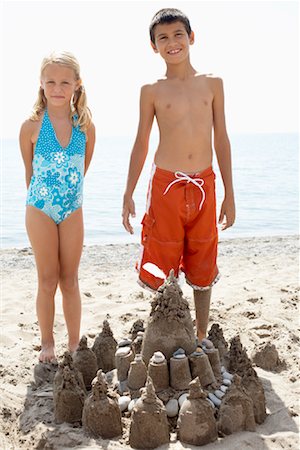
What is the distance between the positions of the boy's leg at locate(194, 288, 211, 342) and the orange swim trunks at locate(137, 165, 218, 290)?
11 cm

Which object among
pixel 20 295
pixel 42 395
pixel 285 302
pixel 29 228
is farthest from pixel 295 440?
pixel 20 295

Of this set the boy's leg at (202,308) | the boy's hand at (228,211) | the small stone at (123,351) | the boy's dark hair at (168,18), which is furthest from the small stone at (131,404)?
the boy's dark hair at (168,18)

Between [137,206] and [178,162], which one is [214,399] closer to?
[178,162]

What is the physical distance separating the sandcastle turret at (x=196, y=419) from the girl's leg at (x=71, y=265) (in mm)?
1471

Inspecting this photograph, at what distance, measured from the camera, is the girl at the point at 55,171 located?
13.1 ft

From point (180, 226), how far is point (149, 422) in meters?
1.46

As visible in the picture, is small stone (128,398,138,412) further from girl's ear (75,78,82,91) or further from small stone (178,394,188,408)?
girl's ear (75,78,82,91)

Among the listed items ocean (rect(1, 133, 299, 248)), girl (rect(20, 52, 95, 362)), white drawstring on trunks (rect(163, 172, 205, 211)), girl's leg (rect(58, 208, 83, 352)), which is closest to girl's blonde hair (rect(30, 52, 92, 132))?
girl (rect(20, 52, 95, 362))

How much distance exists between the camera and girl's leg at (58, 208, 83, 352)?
405 cm

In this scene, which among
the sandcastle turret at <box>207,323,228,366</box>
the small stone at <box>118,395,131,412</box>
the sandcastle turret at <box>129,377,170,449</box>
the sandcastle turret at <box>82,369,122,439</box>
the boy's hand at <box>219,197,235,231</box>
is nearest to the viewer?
the sandcastle turret at <box>129,377,170,449</box>

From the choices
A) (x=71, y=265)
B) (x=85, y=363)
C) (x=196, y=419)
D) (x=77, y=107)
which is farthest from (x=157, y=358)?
(x=77, y=107)

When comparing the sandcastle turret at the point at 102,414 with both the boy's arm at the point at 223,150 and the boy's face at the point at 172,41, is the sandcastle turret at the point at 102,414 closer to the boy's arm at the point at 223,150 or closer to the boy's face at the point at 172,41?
the boy's arm at the point at 223,150

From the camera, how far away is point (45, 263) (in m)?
4.05

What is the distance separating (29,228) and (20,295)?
7.07 feet
